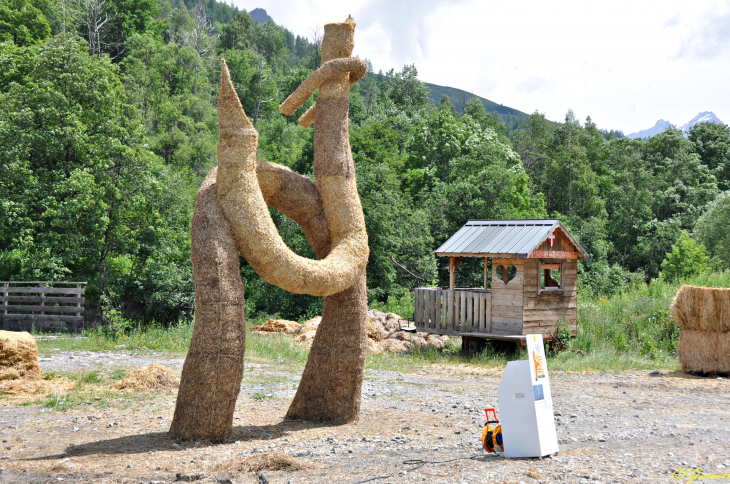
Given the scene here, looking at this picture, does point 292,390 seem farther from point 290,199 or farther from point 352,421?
point 290,199

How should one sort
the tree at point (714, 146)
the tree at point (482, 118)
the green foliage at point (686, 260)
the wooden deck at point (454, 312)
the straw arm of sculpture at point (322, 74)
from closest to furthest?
1. the straw arm of sculpture at point (322, 74)
2. the wooden deck at point (454, 312)
3. the green foliage at point (686, 260)
4. the tree at point (714, 146)
5. the tree at point (482, 118)

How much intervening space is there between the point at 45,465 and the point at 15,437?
1.60m

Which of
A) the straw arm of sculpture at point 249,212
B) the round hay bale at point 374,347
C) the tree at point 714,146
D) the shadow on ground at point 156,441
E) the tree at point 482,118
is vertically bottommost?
the shadow on ground at point 156,441

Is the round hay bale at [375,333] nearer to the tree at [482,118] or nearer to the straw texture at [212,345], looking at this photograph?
the straw texture at [212,345]

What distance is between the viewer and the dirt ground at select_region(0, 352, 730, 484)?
19.4 feet

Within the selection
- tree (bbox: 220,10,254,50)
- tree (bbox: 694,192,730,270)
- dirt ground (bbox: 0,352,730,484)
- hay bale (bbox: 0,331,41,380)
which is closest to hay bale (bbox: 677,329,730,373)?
dirt ground (bbox: 0,352,730,484)

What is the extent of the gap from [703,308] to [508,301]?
14.3 feet

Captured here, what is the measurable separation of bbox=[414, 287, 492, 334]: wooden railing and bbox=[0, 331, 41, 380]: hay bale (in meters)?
9.62

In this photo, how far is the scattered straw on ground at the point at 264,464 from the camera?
6.08 meters

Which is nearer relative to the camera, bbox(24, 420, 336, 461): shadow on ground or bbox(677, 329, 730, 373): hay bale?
bbox(24, 420, 336, 461): shadow on ground

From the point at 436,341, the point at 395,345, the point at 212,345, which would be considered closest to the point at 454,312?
the point at 436,341

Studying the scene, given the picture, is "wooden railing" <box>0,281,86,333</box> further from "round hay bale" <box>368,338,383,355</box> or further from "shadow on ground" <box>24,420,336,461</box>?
"shadow on ground" <box>24,420,336,461</box>

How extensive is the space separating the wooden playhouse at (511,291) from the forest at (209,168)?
28.1ft

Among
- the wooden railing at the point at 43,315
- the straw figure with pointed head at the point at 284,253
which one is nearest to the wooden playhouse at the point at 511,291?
the straw figure with pointed head at the point at 284,253
